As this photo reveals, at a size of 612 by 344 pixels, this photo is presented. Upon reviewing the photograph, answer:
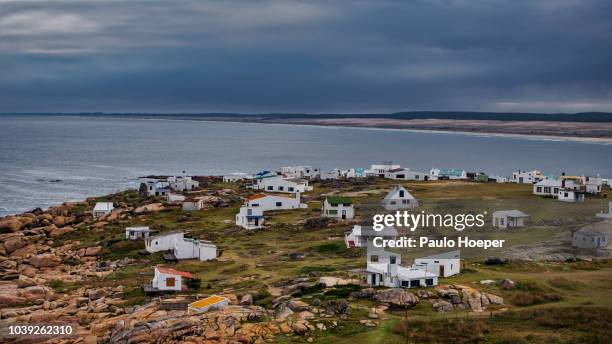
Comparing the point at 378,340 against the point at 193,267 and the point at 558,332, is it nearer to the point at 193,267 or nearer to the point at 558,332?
the point at 558,332

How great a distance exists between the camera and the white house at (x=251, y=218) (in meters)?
58.7

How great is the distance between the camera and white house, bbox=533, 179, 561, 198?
2685 inches

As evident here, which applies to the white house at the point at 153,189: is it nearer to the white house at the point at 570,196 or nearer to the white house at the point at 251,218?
the white house at the point at 251,218

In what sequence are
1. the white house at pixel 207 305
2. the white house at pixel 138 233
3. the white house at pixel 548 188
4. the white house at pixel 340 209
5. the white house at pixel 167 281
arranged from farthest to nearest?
the white house at pixel 548 188
the white house at pixel 340 209
the white house at pixel 138 233
the white house at pixel 167 281
the white house at pixel 207 305

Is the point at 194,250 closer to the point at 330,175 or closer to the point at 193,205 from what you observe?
the point at 193,205

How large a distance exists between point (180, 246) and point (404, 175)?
173ft

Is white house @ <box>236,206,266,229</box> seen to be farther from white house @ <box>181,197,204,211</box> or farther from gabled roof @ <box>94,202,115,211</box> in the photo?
gabled roof @ <box>94,202,115,211</box>

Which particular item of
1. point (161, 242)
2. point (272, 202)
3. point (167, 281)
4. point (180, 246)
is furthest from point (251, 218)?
point (167, 281)

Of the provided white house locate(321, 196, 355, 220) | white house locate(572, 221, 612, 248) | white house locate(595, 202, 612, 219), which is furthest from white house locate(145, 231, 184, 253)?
white house locate(595, 202, 612, 219)

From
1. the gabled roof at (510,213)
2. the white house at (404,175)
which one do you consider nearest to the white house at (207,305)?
the gabled roof at (510,213)

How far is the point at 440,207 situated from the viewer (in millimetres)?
50531

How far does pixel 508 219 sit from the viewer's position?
47.8m

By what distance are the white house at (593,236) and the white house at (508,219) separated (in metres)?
4.85

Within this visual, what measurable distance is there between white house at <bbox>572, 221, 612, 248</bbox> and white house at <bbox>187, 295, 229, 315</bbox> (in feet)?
71.7
